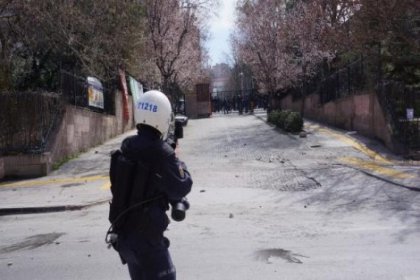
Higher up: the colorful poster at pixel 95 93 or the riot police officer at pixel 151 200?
the colorful poster at pixel 95 93

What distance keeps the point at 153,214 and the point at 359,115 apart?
18362 mm

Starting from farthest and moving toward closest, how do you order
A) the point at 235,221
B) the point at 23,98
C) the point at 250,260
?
1. the point at 23,98
2. the point at 235,221
3. the point at 250,260

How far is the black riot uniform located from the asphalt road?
2.29 metres

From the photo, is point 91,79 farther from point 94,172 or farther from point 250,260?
point 250,260

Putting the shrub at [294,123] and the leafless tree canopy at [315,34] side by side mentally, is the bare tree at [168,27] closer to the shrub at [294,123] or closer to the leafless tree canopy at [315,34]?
the leafless tree canopy at [315,34]

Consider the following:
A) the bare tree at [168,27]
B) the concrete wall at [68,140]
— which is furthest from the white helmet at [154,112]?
the bare tree at [168,27]

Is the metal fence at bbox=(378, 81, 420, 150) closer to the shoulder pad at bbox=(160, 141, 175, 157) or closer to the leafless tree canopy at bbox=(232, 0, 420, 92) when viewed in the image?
the leafless tree canopy at bbox=(232, 0, 420, 92)

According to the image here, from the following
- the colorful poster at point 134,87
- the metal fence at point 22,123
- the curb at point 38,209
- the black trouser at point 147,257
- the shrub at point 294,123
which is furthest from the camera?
the colorful poster at point 134,87

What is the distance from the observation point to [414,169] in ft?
45.3

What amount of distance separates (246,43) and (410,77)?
13.1 meters

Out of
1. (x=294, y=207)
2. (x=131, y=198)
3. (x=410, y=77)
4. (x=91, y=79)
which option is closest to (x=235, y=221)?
(x=294, y=207)

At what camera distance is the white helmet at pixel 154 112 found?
3.58m

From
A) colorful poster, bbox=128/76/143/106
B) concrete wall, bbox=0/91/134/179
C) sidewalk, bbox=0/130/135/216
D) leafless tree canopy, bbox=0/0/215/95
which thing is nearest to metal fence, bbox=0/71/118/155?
concrete wall, bbox=0/91/134/179

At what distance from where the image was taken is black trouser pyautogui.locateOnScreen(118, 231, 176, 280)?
3.36 m
